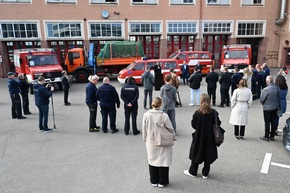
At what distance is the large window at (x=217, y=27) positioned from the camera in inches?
883

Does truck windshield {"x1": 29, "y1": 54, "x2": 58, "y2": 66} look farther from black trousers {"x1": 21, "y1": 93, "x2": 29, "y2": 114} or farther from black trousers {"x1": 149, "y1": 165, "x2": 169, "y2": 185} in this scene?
black trousers {"x1": 149, "y1": 165, "x2": 169, "y2": 185}

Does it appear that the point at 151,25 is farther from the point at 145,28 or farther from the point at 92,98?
the point at 92,98

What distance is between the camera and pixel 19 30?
1939 centimetres

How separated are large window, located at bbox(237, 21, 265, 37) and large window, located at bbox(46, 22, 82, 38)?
618 inches

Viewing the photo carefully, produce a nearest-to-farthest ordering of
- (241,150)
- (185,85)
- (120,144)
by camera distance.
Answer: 1. (241,150)
2. (120,144)
3. (185,85)

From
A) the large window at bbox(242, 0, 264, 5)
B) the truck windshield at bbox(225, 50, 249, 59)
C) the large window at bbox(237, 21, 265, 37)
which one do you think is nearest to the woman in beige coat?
the truck windshield at bbox(225, 50, 249, 59)

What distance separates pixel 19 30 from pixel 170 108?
18.3 m

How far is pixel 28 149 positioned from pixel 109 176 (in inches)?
106

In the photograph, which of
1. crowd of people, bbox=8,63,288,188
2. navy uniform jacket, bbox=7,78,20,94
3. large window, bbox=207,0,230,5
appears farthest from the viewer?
large window, bbox=207,0,230,5

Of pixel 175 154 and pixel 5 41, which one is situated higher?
pixel 5 41

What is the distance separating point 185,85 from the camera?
49.3ft

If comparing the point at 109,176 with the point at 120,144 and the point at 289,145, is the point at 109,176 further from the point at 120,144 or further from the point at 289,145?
the point at 289,145

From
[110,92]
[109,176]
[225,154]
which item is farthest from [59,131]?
[225,154]

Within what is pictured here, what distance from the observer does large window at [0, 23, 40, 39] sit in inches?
751
